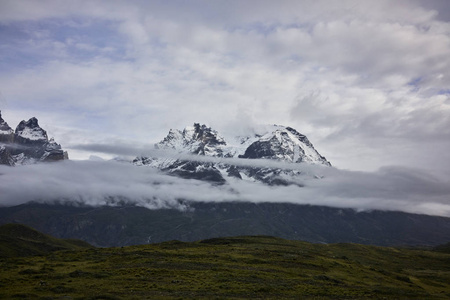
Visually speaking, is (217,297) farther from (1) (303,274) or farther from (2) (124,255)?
(2) (124,255)

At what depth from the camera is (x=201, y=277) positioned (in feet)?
275

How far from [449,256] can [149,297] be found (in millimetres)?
174729

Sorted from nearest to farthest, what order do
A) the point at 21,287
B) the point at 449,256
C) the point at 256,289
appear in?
the point at 21,287 < the point at 256,289 < the point at 449,256

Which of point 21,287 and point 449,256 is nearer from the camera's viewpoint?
point 21,287

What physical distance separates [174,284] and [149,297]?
38.4 ft

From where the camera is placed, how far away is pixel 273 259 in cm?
11194

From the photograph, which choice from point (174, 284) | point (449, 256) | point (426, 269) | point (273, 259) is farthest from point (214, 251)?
point (449, 256)

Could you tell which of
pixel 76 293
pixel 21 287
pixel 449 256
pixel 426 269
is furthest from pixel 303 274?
pixel 449 256

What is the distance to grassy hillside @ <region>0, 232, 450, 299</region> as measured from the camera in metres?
70.4

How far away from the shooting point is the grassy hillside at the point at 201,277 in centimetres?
7044

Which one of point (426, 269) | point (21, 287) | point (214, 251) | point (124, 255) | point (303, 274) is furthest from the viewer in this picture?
point (426, 269)

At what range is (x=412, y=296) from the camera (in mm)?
81938

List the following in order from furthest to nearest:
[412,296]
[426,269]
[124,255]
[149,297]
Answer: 1. [426,269]
2. [124,255]
3. [412,296]
4. [149,297]

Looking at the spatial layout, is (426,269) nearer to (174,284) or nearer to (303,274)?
(303,274)
